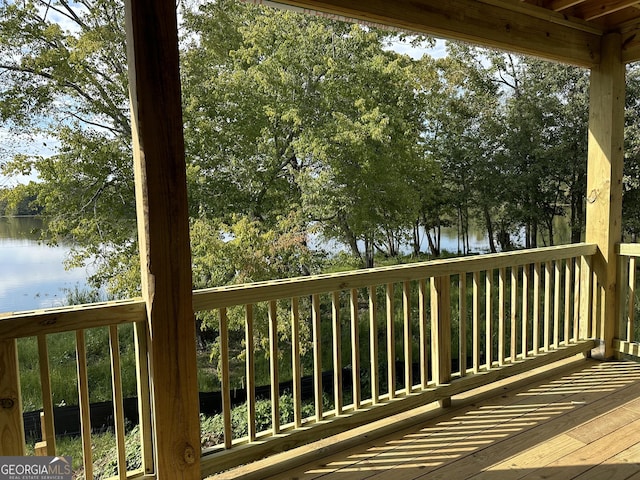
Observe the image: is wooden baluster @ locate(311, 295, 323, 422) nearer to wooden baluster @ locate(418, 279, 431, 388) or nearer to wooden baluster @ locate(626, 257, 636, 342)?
wooden baluster @ locate(418, 279, 431, 388)

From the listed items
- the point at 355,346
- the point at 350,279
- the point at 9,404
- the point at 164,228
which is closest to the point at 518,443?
the point at 355,346

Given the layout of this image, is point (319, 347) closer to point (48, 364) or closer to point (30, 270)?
point (48, 364)

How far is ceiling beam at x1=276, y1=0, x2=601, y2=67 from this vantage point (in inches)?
85.6

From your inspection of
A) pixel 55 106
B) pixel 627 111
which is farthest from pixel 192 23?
pixel 627 111

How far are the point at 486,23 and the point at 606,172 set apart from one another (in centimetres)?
149

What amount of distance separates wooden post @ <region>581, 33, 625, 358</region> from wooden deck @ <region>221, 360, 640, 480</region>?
2.28 feet

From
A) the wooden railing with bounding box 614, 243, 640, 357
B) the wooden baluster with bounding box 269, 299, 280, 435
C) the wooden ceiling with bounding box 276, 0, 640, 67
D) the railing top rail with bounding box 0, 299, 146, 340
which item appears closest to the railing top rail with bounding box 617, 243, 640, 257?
the wooden railing with bounding box 614, 243, 640, 357

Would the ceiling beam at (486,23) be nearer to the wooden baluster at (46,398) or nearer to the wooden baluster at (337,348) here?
the wooden baluster at (337,348)

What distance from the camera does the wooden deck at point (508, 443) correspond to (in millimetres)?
2018

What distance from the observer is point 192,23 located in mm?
7289

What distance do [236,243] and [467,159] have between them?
589 cm

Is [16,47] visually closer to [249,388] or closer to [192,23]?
[192,23]

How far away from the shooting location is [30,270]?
5.88 m

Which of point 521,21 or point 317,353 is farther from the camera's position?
point 521,21
